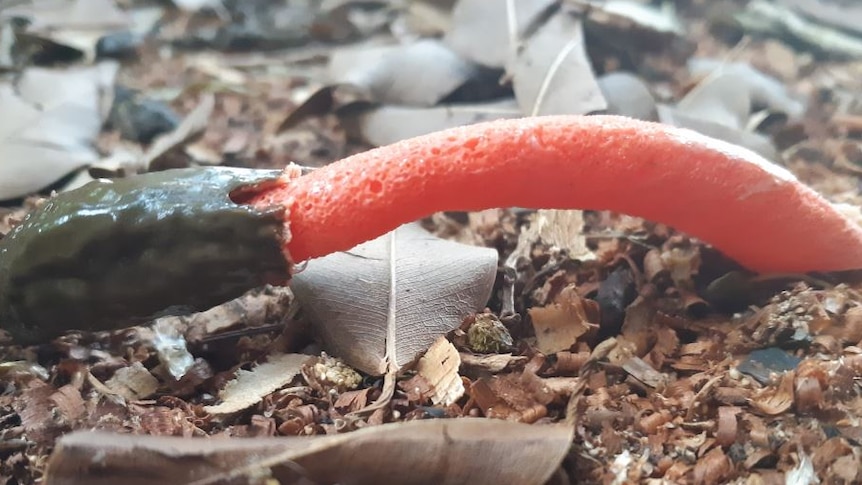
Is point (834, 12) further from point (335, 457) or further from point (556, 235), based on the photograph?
point (335, 457)

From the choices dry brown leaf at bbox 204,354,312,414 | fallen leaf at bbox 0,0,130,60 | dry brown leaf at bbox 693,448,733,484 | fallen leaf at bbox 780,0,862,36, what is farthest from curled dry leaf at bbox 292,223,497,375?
fallen leaf at bbox 780,0,862,36

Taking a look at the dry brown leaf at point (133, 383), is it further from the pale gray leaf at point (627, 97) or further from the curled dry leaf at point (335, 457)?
the pale gray leaf at point (627, 97)

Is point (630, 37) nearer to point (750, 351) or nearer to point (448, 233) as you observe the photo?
point (448, 233)

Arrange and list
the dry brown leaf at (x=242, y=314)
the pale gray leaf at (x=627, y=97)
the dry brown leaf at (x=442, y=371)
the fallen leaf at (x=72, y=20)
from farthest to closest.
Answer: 1. the fallen leaf at (x=72, y=20)
2. the pale gray leaf at (x=627, y=97)
3. the dry brown leaf at (x=242, y=314)
4. the dry brown leaf at (x=442, y=371)

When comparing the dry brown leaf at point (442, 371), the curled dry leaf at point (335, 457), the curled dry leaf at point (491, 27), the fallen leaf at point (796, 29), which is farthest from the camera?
the fallen leaf at point (796, 29)

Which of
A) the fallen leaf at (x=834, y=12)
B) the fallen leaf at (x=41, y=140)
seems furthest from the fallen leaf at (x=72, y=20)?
the fallen leaf at (x=834, y=12)

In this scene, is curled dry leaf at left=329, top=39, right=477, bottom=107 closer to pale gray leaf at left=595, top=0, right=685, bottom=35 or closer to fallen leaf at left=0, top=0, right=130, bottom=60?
pale gray leaf at left=595, top=0, right=685, bottom=35
